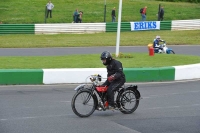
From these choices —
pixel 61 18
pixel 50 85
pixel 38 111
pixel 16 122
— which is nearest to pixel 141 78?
pixel 50 85

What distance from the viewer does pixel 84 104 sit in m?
11.1

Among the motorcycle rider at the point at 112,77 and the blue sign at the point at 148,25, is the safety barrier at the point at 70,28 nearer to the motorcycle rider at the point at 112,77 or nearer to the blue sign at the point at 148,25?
the blue sign at the point at 148,25

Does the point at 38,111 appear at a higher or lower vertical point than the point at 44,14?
lower

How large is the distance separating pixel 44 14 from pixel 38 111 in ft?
101

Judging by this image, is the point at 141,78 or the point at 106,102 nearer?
the point at 106,102

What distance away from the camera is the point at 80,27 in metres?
37.2

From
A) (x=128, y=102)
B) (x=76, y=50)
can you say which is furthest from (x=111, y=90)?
(x=76, y=50)

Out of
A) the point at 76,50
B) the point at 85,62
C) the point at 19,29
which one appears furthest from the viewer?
the point at 19,29

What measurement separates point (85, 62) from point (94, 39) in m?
15.7

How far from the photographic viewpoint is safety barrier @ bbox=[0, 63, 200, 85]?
50.7ft

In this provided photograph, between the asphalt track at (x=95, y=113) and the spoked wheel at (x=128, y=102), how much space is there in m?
0.14

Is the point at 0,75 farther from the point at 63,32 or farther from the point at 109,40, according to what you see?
the point at 63,32

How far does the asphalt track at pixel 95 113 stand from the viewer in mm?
10070

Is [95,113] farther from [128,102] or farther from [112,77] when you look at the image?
[112,77]
